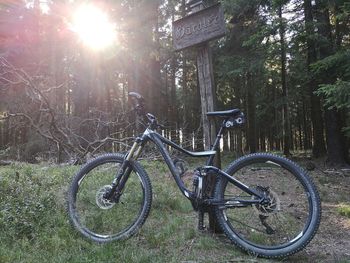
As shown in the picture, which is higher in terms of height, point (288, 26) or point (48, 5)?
point (48, 5)

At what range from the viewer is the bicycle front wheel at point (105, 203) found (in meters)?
4.23

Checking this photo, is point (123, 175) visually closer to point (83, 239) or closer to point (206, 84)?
point (83, 239)

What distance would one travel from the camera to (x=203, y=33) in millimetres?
4879

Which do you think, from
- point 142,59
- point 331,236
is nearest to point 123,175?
point 331,236

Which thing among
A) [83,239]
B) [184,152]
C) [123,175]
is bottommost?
[83,239]

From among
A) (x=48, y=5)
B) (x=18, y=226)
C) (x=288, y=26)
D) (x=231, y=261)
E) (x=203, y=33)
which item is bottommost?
(x=231, y=261)

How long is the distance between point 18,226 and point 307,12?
14251 mm

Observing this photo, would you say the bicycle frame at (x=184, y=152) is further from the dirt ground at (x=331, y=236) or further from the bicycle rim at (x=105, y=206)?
the dirt ground at (x=331, y=236)

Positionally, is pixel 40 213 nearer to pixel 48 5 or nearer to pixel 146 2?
pixel 146 2

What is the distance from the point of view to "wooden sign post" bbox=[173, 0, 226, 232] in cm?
481

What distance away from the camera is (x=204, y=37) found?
487cm

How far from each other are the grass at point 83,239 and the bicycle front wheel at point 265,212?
234mm

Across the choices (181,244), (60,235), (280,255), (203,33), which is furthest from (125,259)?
(203,33)

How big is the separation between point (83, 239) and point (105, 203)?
1.45ft
